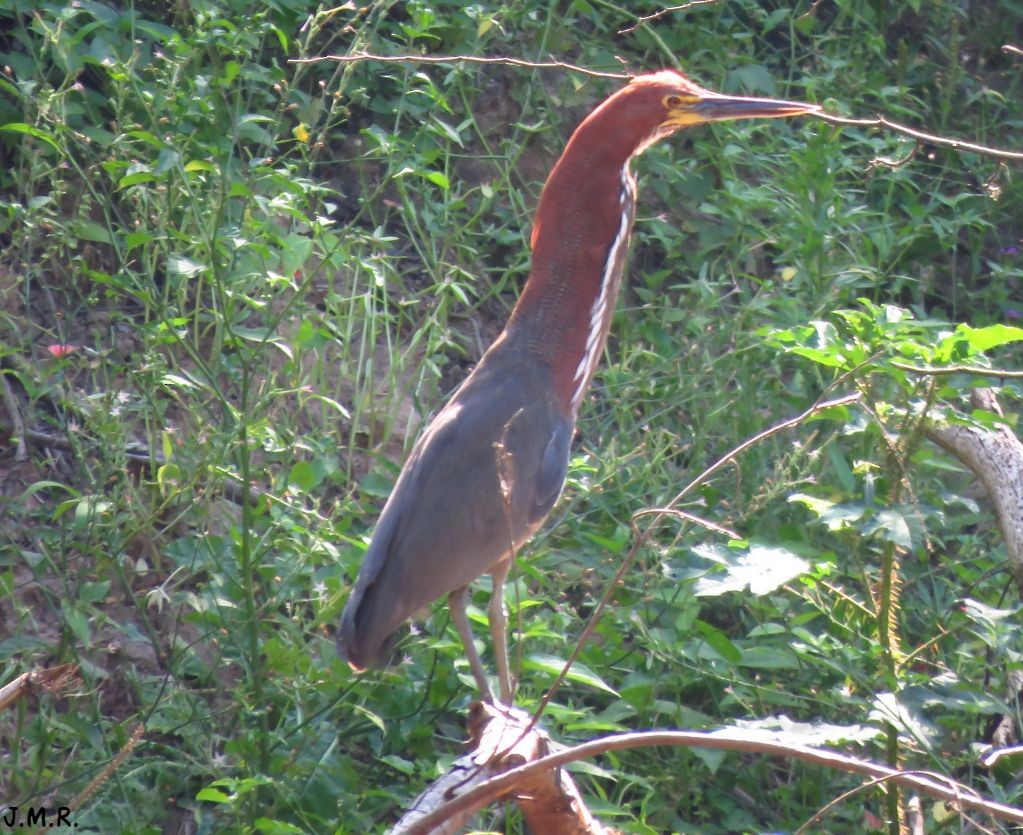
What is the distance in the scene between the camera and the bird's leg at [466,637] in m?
3.17

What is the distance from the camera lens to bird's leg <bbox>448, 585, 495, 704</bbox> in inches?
125

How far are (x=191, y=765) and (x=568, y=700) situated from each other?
0.97 metres

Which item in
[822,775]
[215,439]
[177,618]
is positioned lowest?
[822,775]

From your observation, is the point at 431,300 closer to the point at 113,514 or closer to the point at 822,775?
the point at 113,514

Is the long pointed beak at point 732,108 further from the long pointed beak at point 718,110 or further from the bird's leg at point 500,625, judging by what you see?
the bird's leg at point 500,625

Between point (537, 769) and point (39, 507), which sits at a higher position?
point (537, 769)

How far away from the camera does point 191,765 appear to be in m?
3.35

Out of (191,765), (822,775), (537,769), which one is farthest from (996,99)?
(537,769)

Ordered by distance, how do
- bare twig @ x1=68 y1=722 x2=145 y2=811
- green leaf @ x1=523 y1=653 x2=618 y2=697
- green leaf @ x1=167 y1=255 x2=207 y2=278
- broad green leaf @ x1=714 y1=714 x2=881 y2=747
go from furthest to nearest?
green leaf @ x1=167 y1=255 x2=207 y2=278 → green leaf @ x1=523 y1=653 x2=618 y2=697 → broad green leaf @ x1=714 y1=714 x2=881 y2=747 → bare twig @ x1=68 y1=722 x2=145 y2=811

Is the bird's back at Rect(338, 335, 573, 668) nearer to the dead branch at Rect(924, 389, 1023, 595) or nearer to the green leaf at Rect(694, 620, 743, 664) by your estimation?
the green leaf at Rect(694, 620, 743, 664)

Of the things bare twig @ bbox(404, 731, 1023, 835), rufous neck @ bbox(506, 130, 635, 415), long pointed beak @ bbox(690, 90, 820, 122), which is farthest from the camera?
rufous neck @ bbox(506, 130, 635, 415)

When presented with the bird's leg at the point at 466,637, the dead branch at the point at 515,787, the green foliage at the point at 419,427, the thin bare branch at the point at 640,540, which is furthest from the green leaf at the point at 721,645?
the thin bare branch at the point at 640,540

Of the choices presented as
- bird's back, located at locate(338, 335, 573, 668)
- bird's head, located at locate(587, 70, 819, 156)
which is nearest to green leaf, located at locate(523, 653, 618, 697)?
bird's back, located at locate(338, 335, 573, 668)

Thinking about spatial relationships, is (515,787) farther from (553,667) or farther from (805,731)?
(553,667)
